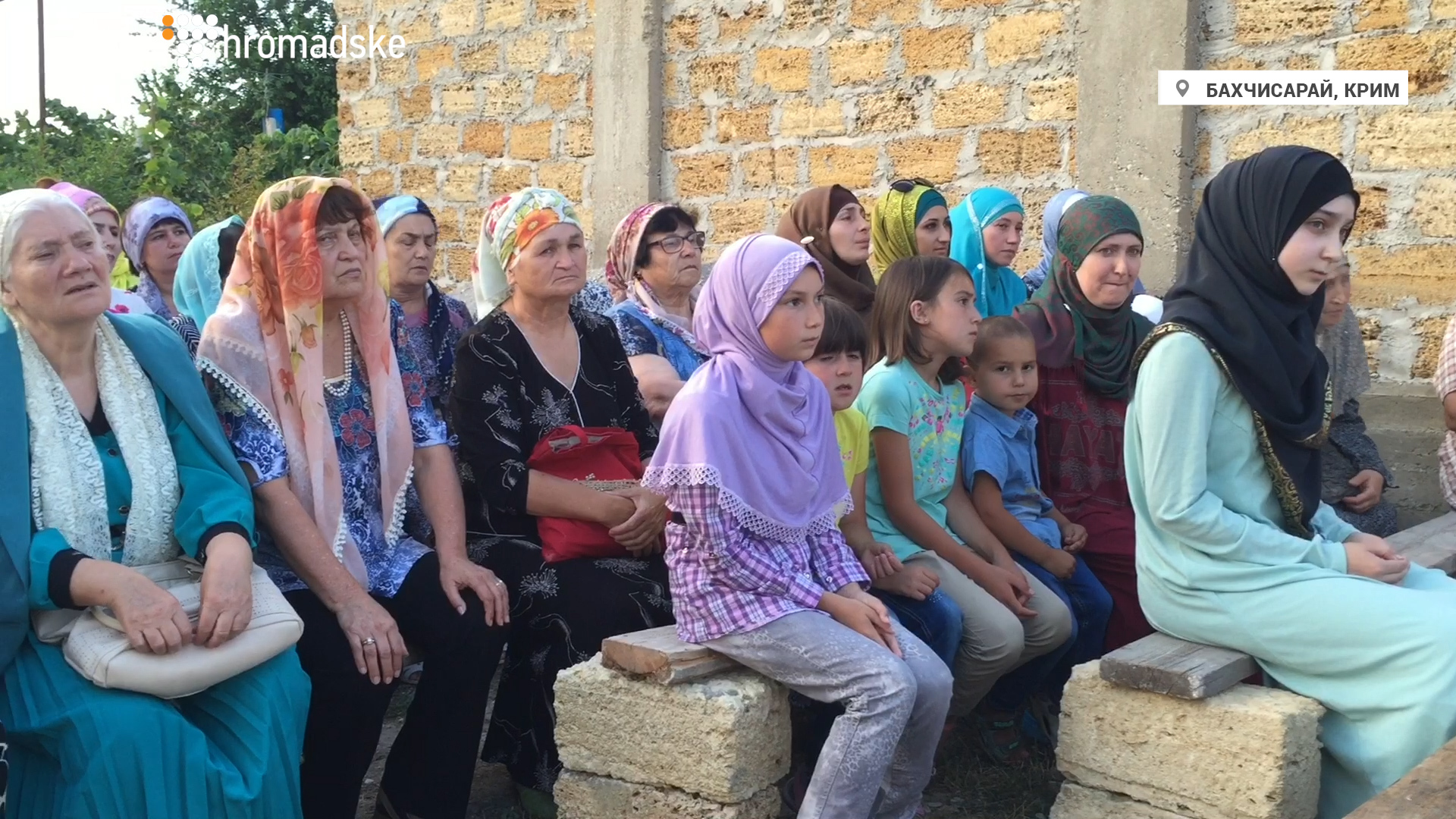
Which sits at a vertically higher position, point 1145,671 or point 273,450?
point 273,450

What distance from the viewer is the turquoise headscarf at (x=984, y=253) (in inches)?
215

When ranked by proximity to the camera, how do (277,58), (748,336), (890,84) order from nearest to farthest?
(748,336) → (890,84) → (277,58)

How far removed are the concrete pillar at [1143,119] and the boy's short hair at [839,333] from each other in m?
2.54

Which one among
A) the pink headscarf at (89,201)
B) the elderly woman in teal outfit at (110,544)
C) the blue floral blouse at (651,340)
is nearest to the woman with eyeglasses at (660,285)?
the blue floral blouse at (651,340)

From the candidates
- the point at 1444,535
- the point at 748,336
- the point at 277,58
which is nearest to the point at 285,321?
the point at 748,336

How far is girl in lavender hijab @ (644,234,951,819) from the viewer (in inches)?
111

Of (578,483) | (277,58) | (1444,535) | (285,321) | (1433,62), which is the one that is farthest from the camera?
(277,58)

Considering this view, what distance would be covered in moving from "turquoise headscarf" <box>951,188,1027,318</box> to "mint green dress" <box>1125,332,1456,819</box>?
2251 millimetres

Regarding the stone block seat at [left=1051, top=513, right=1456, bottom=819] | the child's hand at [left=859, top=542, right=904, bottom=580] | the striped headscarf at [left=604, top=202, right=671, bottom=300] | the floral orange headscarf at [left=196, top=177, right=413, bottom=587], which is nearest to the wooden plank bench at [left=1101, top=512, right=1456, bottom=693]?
the stone block seat at [left=1051, top=513, right=1456, bottom=819]

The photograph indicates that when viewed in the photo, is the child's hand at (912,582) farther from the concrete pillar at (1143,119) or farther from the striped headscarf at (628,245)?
the concrete pillar at (1143,119)

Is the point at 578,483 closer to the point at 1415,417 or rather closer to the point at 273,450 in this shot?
the point at 273,450

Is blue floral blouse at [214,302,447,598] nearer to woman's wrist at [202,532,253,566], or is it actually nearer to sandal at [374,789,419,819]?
woman's wrist at [202,532,253,566]

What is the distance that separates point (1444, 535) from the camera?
4.25m

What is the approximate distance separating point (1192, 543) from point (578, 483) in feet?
5.37
